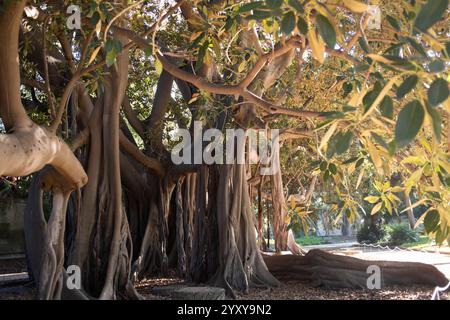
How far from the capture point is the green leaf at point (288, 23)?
265 cm

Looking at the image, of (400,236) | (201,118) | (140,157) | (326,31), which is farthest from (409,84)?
(400,236)

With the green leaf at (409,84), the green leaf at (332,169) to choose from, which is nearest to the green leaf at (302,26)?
the green leaf at (409,84)

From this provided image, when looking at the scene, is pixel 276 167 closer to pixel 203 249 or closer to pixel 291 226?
pixel 203 249

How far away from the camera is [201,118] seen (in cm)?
707

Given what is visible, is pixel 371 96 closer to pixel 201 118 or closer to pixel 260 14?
pixel 260 14

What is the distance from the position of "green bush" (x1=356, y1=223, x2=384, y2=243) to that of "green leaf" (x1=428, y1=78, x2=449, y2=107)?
58.5ft

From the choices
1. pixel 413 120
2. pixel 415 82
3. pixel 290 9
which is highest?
pixel 290 9

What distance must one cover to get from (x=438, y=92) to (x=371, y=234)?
18368 mm

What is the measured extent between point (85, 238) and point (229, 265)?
1.85m

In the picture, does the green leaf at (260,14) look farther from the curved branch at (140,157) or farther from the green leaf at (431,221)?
the curved branch at (140,157)

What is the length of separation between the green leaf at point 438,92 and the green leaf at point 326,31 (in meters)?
0.60

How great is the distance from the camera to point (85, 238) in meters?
6.49
